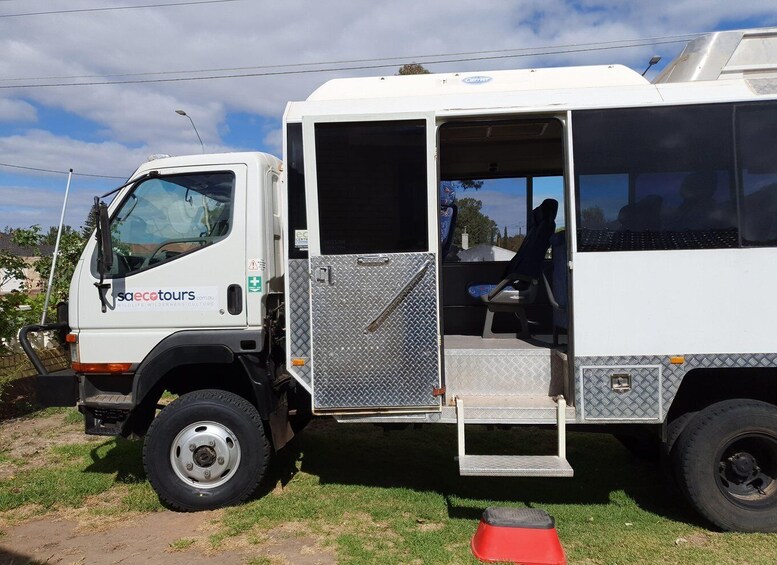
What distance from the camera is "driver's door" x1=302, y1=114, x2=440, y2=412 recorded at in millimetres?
3947

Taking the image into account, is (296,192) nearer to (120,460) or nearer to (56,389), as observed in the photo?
(56,389)

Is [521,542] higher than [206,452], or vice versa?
[206,452]

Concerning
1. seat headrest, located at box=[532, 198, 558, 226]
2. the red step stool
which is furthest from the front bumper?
seat headrest, located at box=[532, 198, 558, 226]

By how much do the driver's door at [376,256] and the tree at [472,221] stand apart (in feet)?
6.76

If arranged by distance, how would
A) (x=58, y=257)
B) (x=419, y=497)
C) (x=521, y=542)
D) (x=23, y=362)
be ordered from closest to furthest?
(x=521, y=542)
(x=419, y=497)
(x=23, y=362)
(x=58, y=257)

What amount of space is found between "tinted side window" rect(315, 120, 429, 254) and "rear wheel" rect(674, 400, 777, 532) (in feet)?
7.59

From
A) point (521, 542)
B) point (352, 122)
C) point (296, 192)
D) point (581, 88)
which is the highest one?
point (581, 88)

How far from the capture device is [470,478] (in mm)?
4953

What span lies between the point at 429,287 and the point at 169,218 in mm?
2121

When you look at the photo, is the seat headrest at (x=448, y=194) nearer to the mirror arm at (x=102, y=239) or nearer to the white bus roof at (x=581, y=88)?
the white bus roof at (x=581, y=88)

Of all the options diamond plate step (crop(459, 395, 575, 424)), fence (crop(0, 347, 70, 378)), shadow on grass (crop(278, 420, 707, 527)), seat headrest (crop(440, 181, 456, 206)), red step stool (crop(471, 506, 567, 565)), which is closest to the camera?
red step stool (crop(471, 506, 567, 565))

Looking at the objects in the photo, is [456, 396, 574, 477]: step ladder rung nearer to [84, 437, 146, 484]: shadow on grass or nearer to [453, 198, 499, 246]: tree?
[453, 198, 499, 246]: tree

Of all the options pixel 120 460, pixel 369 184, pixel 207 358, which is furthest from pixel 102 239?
pixel 120 460

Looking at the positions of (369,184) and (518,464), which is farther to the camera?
(369,184)
